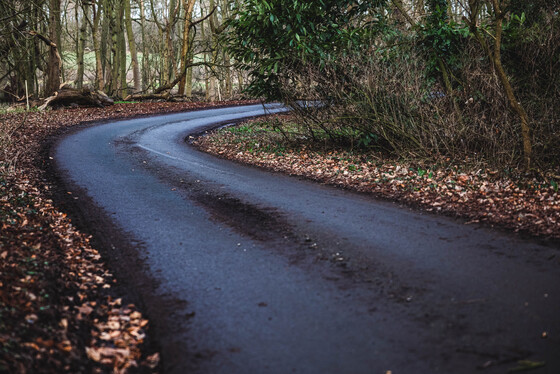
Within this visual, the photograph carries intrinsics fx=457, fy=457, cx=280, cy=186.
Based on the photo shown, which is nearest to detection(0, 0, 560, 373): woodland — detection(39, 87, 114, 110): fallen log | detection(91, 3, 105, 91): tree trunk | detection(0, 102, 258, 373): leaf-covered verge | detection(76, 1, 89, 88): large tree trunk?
detection(0, 102, 258, 373): leaf-covered verge

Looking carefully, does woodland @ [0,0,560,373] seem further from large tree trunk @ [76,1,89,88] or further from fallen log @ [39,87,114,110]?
large tree trunk @ [76,1,89,88]

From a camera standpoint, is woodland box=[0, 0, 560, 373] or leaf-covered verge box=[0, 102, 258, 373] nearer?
leaf-covered verge box=[0, 102, 258, 373]

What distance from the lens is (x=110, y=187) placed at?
9805 millimetres

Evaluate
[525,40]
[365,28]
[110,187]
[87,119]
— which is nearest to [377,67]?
[365,28]

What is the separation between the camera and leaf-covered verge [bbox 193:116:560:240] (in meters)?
7.33

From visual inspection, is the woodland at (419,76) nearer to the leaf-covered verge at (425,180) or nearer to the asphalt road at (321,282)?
the leaf-covered verge at (425,180)

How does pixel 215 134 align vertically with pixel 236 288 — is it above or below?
above

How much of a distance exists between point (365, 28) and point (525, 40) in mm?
4293

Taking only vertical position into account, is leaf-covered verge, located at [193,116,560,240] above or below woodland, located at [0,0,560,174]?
below

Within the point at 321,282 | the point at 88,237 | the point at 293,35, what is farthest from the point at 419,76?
the point at 88,237

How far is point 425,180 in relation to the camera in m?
9.67

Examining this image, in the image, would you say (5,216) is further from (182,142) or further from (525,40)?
(525,40)

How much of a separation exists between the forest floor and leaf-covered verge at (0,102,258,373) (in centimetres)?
1

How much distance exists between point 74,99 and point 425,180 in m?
20.3
